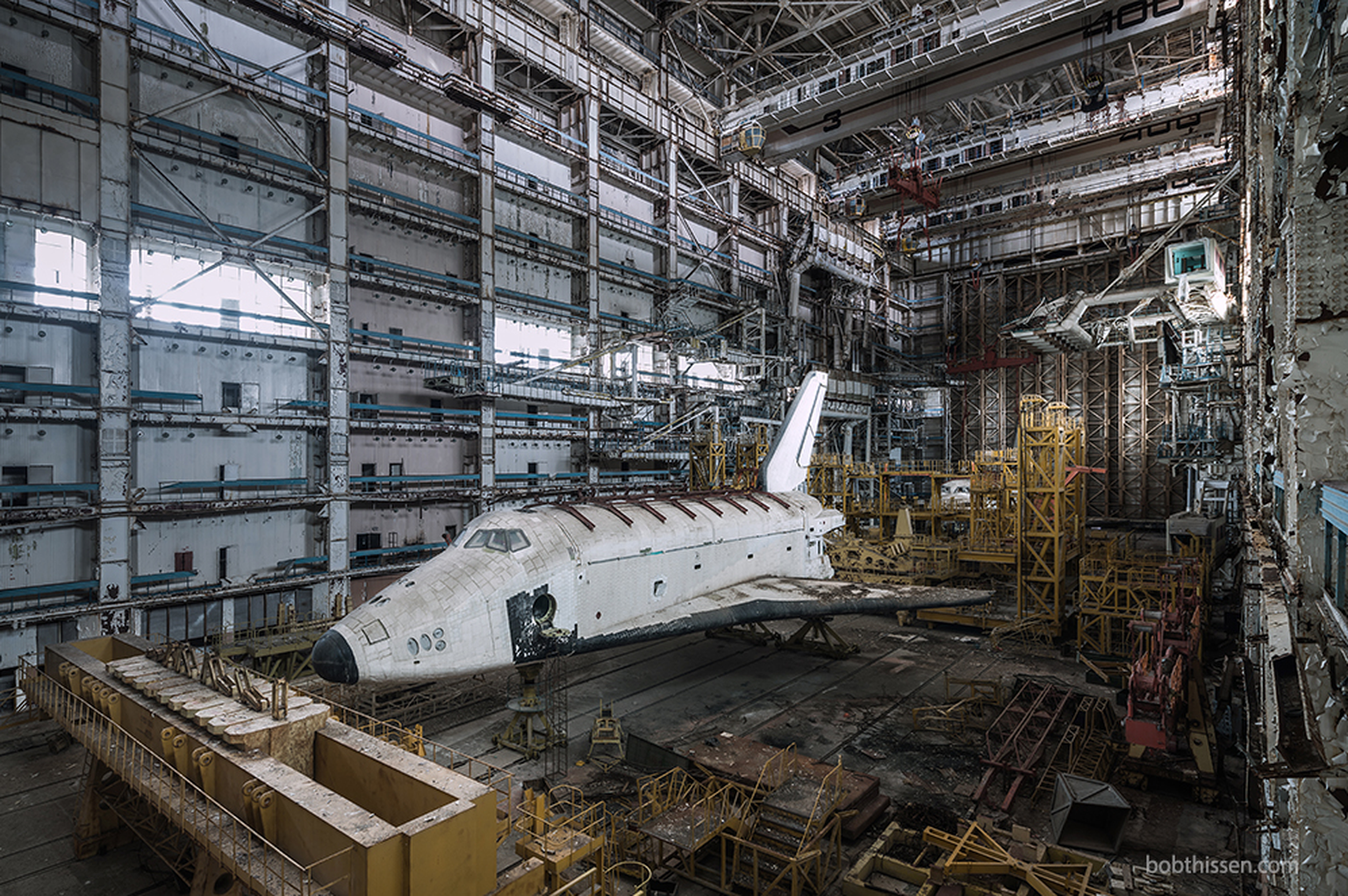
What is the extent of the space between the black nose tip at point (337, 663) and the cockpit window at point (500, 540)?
9.47 feet

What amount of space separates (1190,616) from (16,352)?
96.5 feet

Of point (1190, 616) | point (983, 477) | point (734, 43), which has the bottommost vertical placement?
point (1190, 616)

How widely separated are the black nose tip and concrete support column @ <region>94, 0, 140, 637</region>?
1174 cm

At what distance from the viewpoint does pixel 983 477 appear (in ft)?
87.0

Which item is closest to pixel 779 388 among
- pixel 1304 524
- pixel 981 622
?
pixel 981 622

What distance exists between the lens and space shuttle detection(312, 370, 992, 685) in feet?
33.3

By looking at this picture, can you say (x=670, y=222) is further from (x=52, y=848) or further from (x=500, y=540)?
(x=52, y=848)

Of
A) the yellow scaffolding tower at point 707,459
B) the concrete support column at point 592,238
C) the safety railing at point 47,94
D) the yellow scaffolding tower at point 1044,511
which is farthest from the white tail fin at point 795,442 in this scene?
the safety railing at point 47,94

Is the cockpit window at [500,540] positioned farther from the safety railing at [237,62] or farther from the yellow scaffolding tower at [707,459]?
the safety railing at [237,62]

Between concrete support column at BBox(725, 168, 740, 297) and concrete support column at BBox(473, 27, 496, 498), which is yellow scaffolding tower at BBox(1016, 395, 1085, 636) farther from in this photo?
concrete support column at BBox(725, 168, 740, 297)

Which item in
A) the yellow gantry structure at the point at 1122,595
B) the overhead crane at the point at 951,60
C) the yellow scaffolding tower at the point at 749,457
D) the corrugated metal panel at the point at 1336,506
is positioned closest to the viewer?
the corrugated metal panel at the point at 1336,506

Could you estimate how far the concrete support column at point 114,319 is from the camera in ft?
54.7

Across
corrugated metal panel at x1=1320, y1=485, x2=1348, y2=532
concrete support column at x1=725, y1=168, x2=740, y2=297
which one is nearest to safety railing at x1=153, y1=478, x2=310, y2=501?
corrugated metal panel at x1=1320, y1=485, x2=1348, y2=532

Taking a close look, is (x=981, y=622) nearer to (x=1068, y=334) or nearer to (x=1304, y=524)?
(x=1068, y=334)
